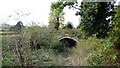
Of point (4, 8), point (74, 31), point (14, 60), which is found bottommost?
point (14, 60)

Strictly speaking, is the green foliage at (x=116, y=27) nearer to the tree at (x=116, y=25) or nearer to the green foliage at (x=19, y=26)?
the tree at (x=116, y=25)

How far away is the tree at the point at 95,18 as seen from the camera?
2500 mm

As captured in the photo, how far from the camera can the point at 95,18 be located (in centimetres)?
254

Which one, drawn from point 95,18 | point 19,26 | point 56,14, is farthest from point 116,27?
point 19,26

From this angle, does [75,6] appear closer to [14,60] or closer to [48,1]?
[48,1]

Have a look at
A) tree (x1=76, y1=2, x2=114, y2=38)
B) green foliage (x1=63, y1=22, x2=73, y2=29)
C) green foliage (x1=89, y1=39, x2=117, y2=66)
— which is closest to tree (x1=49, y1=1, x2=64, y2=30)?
green foliage (x1=63, y1=22, x2=73, y2=29)

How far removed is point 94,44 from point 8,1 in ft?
2.92

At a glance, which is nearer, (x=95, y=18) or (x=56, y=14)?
(x=56, y=14)

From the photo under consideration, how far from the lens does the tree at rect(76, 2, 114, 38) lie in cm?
250

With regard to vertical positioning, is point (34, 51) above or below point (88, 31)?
below

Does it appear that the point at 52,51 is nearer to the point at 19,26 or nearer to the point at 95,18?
the point at 19,26

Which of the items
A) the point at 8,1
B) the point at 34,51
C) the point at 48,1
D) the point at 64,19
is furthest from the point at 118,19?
the point at 8,1

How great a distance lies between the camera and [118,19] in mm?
2467

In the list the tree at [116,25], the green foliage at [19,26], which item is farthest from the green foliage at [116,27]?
the green foliage at [19,26]
